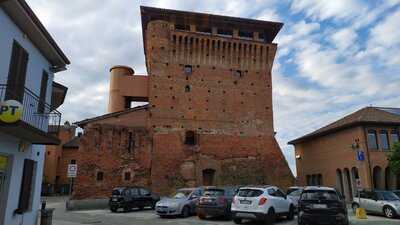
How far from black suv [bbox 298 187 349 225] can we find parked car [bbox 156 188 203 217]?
281 inches

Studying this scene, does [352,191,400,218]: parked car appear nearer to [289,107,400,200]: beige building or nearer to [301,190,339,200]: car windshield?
[289,107,400,200]: beige building

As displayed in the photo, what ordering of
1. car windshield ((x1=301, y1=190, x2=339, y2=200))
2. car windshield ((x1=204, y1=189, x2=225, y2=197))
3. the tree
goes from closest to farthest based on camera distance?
car windshield ((x1=301, y1=190, x2=339, y2=200)), car windshield ((x1=204, y1=189, x2=225, y2=197)), the tree

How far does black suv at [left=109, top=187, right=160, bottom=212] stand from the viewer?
2173 centimetres

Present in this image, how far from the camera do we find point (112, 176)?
2802cm

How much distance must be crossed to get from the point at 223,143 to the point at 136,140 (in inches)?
305

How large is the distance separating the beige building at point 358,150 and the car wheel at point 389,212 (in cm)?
716

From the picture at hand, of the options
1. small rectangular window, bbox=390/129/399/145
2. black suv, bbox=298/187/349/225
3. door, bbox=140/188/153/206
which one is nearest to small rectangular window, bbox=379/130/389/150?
small rectangular window, bbox=390/129/399/145

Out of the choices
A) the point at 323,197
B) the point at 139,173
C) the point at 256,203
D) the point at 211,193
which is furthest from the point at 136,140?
the point at 323,197

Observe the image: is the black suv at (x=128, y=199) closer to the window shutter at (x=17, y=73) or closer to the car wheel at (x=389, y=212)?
the window shutter at (x=17, y=73)

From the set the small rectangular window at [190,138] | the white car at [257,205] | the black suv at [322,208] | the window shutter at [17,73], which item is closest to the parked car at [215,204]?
the white car at [257,205]

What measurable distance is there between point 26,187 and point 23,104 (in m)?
2.97

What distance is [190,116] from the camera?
31.2m

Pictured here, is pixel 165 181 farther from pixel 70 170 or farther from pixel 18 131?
pixel 18 131

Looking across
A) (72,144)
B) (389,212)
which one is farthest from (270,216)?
(72,144)
